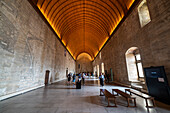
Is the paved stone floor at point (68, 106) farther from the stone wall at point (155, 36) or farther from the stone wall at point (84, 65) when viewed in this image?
the stone wall at point (84, 65)

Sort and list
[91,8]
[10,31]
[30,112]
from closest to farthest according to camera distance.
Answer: [30,112] < [10,31] < [91,8]

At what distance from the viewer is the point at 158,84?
389 cm

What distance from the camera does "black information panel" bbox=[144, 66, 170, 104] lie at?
11.4 feet

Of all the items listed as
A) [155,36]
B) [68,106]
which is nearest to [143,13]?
[155,36]

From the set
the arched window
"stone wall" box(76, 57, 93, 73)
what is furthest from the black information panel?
"stone wall" box(76, 57, 93, 73)


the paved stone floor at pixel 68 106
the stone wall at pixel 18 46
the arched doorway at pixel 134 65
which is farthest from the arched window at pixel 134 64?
the stone wall at pixel 18 46

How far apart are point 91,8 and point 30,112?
1376 cm

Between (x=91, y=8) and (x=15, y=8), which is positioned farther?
(x=91, y=8)

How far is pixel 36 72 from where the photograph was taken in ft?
23.3

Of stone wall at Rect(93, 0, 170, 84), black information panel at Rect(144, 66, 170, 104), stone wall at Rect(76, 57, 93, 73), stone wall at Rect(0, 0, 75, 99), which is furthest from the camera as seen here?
stone wall at Rect(76, 57, 93, 73)

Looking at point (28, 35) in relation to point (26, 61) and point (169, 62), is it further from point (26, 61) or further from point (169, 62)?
point (169, 62)

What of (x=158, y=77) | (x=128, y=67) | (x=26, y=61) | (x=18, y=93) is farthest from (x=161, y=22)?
(x=18, y=93)

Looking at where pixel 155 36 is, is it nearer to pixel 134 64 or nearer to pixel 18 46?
pixel 134 64

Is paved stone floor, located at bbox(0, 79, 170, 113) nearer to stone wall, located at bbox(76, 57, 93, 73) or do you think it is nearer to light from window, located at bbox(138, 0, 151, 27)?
light from window, located at bbox(138, 0, 151, 27)
